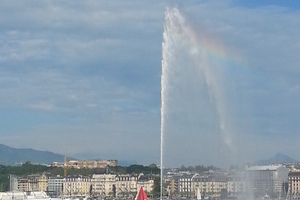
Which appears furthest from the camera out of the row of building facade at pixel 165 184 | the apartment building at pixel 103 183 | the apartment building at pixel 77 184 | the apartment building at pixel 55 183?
the apartment building at pixel 103 183

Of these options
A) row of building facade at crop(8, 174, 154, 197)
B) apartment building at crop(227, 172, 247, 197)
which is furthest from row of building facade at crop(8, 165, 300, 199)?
apartment building at crop(227, 172, 247, 197)

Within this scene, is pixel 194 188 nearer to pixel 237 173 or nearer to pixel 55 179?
pixel 55 179

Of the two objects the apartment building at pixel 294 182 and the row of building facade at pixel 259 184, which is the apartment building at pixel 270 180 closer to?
the row of building facade at pixel 259 184

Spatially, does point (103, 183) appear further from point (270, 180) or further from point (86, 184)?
point (270, 180)

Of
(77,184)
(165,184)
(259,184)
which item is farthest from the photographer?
(77,184)

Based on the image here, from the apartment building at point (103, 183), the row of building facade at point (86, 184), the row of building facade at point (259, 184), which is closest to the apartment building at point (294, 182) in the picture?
the row of building facade at point (259, 184)

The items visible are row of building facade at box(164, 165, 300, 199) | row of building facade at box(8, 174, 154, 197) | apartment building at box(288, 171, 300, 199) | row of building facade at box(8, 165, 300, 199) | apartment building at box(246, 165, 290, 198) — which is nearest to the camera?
row of building facade at box(164, 165, 300, 199)

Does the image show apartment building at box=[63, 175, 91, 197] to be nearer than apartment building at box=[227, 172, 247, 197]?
No

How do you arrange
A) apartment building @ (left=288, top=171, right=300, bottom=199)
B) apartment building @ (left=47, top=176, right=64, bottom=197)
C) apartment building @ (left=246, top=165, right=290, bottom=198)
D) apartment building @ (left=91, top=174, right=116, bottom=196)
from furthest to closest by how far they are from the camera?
1. apartment building @ (left=91, top=174, right=116, bottom=196)
2. apartment building @ (left=47, top=176, right=64, bottom=197)
3. apartment building @ (left=288, top=171, right=300, bottom=199)
4. apartment building @ (left=246, top=165, right=290, bottom=198)

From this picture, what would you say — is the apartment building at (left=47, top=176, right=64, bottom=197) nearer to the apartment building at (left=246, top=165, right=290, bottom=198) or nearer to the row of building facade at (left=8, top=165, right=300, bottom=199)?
the row of building facade at (left=8, top=165, right=300, bottom=199)

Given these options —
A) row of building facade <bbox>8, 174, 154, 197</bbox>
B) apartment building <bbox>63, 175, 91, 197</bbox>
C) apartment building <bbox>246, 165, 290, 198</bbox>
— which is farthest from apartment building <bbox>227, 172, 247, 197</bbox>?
apartment building <bbox>63, 175, 91, 197</bbox>

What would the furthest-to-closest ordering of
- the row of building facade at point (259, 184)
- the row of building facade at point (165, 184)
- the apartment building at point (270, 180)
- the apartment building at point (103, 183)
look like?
the apartment building at point (103, 183)
the row of building facade at point (165, 184)
the apartment building at point (270, 180)
the row of building facade at point (259, 184)

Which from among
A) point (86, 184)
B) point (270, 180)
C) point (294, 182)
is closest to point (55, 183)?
point (86, 184)

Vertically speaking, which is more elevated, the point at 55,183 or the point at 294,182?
the point at 294,182
